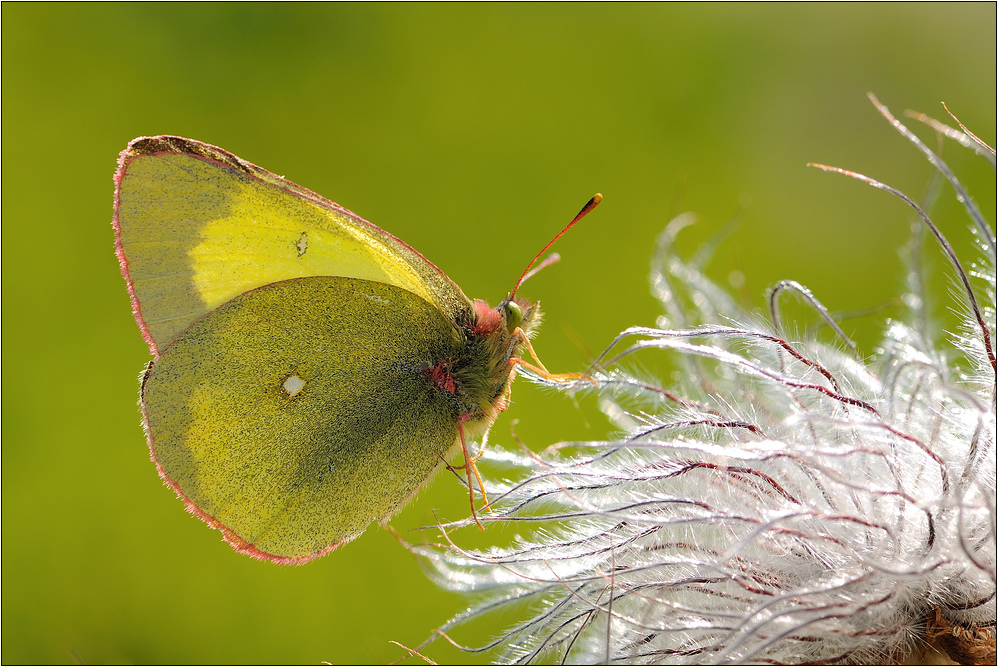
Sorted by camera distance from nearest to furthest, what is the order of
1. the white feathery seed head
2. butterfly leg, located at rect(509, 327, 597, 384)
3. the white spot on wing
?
the white feathery seed head
butterfly leg, located at rect(509, 327, 597, 384)
the white spot on wing

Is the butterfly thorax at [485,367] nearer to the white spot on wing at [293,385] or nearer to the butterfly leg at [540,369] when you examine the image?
the butterfly leg at [540,369]

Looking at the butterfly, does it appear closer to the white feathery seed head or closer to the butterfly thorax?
the butterfly thorax

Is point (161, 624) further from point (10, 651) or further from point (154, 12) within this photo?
point (154, 12)

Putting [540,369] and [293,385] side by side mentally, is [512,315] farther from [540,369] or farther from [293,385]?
[293,385]

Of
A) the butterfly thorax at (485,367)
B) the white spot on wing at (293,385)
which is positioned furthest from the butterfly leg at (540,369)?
the white spot on wing at (293,385)

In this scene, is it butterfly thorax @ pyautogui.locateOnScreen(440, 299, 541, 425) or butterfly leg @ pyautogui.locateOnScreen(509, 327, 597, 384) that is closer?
butterfly leg @ pyautogui.locateOnScreen(509, 327, 597, 384)

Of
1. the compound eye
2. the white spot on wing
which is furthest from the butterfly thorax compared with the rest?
the white spot on wing
